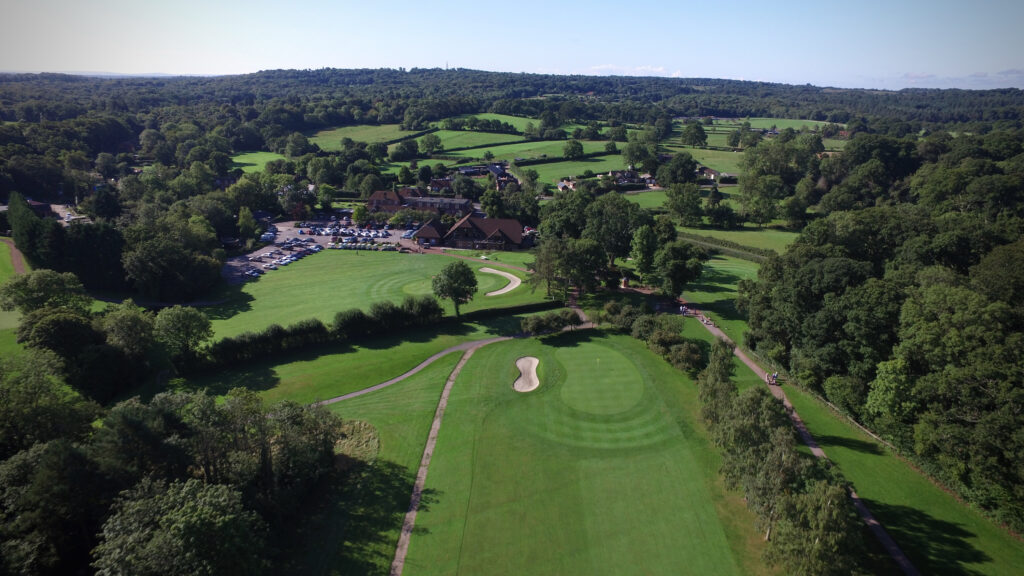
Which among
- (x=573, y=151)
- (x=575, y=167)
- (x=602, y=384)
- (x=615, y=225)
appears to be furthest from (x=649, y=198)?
(x=602, y=384)

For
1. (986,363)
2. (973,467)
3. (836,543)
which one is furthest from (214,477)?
(986,363)

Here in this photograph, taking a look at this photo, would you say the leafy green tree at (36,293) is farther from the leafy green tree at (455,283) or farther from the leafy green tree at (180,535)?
the leafy green tree at (455,283)

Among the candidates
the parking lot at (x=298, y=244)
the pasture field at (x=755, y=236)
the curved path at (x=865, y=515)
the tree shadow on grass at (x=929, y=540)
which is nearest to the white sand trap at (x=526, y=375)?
the curved path at (x=865, y=515)

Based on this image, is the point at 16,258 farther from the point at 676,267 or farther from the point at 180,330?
the point at 676,267

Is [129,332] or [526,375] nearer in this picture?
[129,332]

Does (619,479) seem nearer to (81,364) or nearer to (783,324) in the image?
(783,324)

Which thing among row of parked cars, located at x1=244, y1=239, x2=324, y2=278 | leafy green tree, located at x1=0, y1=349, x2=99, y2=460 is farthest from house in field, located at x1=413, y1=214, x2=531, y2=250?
leafy green tree, located at x1=0, y1=349, x2=99, y2=460
